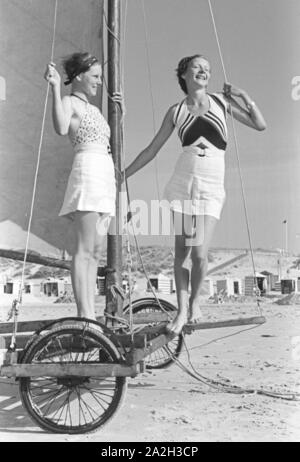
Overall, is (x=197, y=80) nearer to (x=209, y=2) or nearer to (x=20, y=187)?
(x=209, y=2)

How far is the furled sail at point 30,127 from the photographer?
3.96 metres

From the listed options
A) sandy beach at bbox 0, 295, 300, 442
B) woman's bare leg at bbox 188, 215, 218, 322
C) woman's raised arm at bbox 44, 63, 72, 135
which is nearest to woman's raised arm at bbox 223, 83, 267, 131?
woman's bare leg at bbox 188, 215, 218, 322

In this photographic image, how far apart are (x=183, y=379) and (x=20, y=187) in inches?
63.6

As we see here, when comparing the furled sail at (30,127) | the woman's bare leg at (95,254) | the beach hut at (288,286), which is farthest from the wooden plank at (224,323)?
the beach hut at (288,286)

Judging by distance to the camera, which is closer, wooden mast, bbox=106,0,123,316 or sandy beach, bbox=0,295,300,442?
sandy beach, bbox=0,295,300,442

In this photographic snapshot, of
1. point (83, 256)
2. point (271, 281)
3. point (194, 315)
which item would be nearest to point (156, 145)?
point (83, 256)

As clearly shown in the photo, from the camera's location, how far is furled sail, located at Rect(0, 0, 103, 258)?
13.0 ft

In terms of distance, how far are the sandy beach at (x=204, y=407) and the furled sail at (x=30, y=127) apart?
1000 mm

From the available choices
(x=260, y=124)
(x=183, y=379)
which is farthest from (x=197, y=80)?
(x=183, y=379)

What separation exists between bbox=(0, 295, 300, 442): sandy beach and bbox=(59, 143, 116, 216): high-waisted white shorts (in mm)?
922

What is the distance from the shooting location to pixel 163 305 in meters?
4.02

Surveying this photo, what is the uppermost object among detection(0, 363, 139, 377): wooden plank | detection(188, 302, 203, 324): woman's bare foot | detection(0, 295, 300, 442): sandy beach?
detection(188, 302, 203, 324): woman's bare foot

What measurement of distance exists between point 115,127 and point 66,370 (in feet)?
4.85

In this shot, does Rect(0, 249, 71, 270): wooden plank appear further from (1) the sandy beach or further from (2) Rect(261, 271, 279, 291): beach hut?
(2) Rect(261, 271, 279, 291): beach hut
